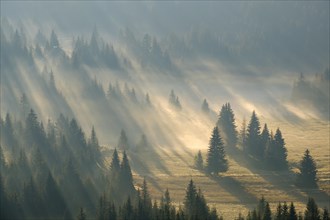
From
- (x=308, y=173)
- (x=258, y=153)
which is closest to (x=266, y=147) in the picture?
(x=258, y=153)

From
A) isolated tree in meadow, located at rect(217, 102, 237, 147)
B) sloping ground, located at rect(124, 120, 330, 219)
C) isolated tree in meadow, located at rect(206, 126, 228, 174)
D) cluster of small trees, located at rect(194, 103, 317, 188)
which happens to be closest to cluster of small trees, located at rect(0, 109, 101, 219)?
sloping ground, located at rect(124, 120, 330, 219)

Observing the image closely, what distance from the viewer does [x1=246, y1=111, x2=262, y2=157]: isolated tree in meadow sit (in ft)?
379

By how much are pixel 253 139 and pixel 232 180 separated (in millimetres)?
19365

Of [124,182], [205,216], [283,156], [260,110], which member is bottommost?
[205,216]

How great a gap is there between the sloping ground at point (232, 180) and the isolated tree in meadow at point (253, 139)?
376 cm

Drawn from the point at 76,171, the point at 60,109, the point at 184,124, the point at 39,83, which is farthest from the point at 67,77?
the point at 76,171

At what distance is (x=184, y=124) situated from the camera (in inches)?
6373

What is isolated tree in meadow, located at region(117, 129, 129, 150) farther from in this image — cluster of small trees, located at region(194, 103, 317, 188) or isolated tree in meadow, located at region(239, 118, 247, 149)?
isolated tree in meadow, located at region(239, 118, 247, 149)

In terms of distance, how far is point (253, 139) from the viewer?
117500 mm

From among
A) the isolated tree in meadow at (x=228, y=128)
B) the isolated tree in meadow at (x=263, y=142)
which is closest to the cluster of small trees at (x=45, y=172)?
the isolated tree in meadow at (x=228, y=128)

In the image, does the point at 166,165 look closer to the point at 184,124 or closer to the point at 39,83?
the point at 184,124

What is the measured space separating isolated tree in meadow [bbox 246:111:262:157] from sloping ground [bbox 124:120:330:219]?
12.3 ft

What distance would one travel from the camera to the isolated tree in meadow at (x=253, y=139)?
115512 mm

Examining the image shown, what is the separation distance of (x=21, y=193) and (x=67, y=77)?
114 m
